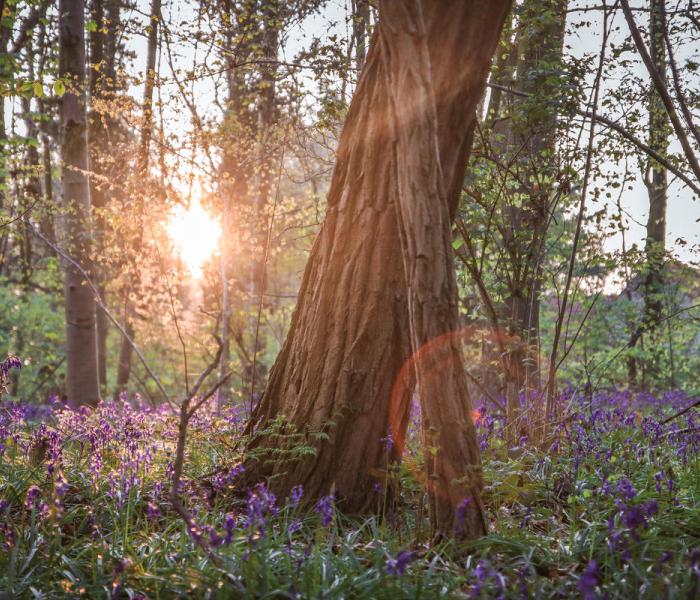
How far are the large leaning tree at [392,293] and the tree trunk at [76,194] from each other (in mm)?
4966

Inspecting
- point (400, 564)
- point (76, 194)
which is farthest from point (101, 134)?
point (400, 564)

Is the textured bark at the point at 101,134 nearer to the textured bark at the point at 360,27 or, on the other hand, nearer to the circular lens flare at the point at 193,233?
the circular lens flare at the point at 193,233

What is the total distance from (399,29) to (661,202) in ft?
42.1

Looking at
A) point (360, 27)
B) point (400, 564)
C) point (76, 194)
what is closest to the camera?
point (400, 564)

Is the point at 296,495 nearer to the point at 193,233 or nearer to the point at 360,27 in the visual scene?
the point at 360,27

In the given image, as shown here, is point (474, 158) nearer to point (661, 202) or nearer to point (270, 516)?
point (270, 516)

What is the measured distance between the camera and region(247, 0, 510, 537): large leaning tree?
262 cm

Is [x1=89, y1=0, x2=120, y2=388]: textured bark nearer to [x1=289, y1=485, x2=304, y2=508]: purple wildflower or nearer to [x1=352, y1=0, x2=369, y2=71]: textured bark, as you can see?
[x1=352, y1=0, x2=369, y2=71]: textured bark

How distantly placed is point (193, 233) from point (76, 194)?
1.80 meters

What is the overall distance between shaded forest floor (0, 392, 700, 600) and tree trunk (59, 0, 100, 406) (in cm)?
374

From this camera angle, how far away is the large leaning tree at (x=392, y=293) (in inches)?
103

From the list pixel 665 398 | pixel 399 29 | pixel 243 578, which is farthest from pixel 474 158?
pixel 665 398

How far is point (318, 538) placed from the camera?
237cm

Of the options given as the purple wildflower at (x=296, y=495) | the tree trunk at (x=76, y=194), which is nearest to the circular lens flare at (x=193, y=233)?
the tree trunk at (x=76, y=194)
